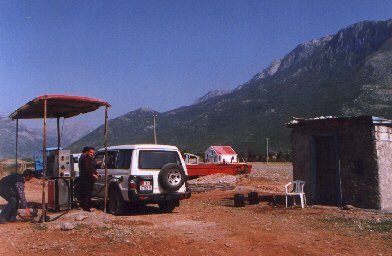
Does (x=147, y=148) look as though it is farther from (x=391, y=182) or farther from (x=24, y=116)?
(x=391, y=182)

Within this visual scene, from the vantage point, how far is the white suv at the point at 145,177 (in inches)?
481

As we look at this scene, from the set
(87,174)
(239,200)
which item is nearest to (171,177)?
(87,174)

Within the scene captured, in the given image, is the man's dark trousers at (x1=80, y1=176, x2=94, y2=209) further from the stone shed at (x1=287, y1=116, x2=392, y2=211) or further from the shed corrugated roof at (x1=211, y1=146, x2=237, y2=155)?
the shed corrugated roof at (x1=211, y1=146, x2=237, y2=155)

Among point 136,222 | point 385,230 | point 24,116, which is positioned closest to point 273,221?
point 385,230

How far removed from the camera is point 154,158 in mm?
12719

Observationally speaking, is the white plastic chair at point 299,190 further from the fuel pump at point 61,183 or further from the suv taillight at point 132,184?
the fuel pump at point 61,183

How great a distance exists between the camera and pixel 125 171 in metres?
12.5

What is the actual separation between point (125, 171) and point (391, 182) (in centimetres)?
795

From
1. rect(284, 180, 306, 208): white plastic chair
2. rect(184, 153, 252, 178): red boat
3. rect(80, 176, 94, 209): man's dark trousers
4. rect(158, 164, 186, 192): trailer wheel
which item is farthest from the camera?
rect(184, 153, 252, 178): red boat

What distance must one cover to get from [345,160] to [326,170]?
37.8 inches

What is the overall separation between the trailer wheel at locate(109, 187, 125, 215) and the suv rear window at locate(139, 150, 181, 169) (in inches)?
40.8

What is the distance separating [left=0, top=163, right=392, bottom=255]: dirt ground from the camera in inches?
320

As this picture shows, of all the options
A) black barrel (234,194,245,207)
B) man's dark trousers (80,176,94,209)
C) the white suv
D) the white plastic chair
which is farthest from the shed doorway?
man's dark trousers (80,176,94,209)

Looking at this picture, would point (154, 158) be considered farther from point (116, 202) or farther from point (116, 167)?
point (116, 202)
